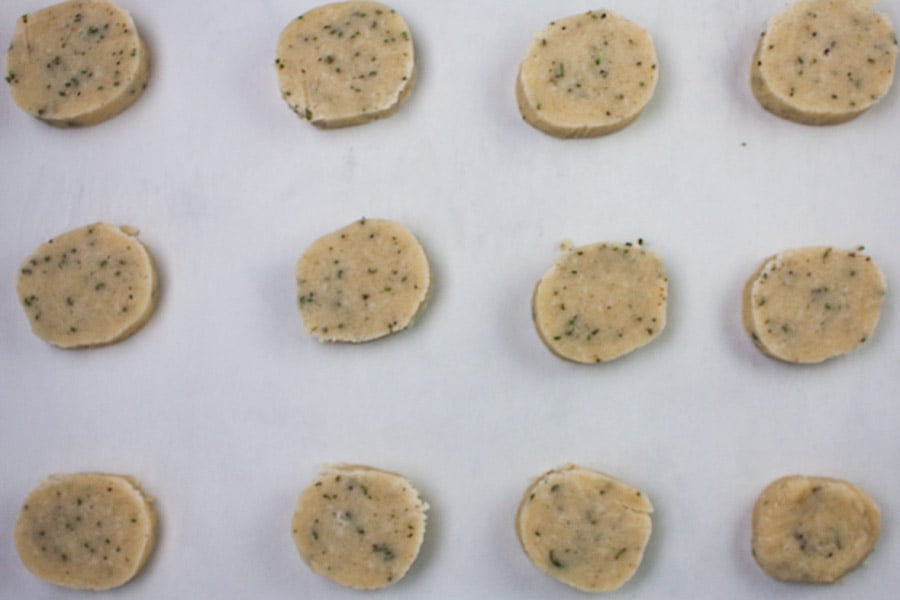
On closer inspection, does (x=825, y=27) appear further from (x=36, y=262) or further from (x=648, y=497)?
(x=36, y=262)

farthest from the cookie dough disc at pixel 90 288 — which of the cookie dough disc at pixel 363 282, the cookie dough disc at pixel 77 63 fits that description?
the cookie dough disc at pixel 363 282

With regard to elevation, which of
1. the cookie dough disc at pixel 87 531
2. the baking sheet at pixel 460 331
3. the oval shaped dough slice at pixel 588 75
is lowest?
the cookie dough disc at pixel 87 531

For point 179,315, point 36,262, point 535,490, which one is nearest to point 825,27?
point 535,490

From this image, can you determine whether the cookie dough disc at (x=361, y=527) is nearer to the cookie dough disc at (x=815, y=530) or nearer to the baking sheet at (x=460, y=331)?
the baking sheet at (x=460, y=331)

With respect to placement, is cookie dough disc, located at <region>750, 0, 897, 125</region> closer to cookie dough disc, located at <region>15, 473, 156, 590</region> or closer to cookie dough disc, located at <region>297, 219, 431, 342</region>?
cookie dough disc, located at <region>297, 219, 431, 342</region>

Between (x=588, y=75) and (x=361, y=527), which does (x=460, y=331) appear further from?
(x=588, y=75)

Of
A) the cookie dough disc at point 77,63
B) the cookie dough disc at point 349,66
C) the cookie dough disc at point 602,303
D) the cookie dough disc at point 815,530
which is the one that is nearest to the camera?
the cookie dough disc at point 815,530
